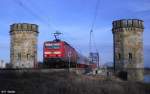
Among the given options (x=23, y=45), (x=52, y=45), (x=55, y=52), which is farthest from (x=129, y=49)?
(x=23, y=45)

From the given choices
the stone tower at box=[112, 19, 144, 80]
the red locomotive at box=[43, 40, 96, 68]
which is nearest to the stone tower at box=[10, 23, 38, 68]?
the stone tower at box=[112, 19, 144, 80]

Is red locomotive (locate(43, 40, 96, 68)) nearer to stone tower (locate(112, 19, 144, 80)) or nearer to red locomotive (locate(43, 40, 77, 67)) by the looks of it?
red locomotive (locate(43, 40, 77, 67))

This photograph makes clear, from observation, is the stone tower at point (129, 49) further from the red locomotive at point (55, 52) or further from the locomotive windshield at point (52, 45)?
the locomotive windshield at point (52, 45)

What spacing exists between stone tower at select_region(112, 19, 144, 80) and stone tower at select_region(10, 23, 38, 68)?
11993mm

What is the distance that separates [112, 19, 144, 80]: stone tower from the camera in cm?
5231

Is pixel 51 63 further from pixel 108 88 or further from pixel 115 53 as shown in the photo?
pixel 108 88

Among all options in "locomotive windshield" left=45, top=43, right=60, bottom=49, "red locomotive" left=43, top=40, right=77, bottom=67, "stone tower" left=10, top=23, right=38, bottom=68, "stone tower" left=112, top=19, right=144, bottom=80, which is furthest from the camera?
"stone tower" left=10, top=23, right=38, bottom=68

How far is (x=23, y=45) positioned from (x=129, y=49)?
1543 cm

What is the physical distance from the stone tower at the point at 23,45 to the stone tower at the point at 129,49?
11993 mm

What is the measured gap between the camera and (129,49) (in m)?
53.1

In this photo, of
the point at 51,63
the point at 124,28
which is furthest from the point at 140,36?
the point at 51,63

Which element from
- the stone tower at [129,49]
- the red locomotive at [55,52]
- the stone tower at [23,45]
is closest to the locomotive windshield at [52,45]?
the red locomotive at [55,52]

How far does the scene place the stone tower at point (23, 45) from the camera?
57.1 meters

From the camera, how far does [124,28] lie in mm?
54875
